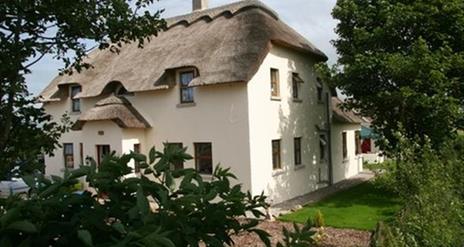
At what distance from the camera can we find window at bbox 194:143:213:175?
65.9 ft

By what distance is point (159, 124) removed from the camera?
21672mm

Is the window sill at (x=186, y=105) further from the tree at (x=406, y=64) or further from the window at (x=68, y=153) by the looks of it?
the window at (x=68, y=153)

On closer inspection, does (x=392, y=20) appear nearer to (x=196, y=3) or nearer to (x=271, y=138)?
(x=271, y=138)

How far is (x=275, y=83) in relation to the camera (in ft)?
68.5

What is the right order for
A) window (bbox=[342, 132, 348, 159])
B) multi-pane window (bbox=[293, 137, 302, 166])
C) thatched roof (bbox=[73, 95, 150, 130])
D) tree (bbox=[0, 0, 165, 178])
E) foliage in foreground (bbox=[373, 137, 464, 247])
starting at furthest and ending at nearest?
window (bbox=[342, 132, 348, 159]) → multi-pane window (bbox=[293, 137, 302, 166]) → thatched roof (bbox=[73, 95, 150, 130]) → foliage in foreground (bbox=[373, 137, 464, 247]) → tree (bbox=[0, 0, 165, 178])

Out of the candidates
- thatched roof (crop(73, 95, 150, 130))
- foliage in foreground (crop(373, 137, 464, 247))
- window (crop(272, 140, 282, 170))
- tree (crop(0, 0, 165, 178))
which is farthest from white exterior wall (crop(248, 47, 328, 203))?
tree (crop(0, 0, 165, 178))

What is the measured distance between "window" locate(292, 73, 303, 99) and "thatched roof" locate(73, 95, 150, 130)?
284 inches

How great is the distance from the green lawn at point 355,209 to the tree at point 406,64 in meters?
2.47

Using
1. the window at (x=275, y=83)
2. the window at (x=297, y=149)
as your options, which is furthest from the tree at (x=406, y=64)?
the window at (x=297, y=149)

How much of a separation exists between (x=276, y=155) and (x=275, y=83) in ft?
10.7

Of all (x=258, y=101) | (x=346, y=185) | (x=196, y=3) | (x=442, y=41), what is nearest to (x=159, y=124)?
(x=258, y=101)

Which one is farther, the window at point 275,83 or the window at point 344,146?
the window at point 344,146

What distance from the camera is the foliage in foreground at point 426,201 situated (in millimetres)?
8688

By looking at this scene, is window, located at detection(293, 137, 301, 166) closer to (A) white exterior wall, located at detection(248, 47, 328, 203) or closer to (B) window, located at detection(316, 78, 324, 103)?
(A) white exterior wall, located at detection(248, 47, 328, 203)
